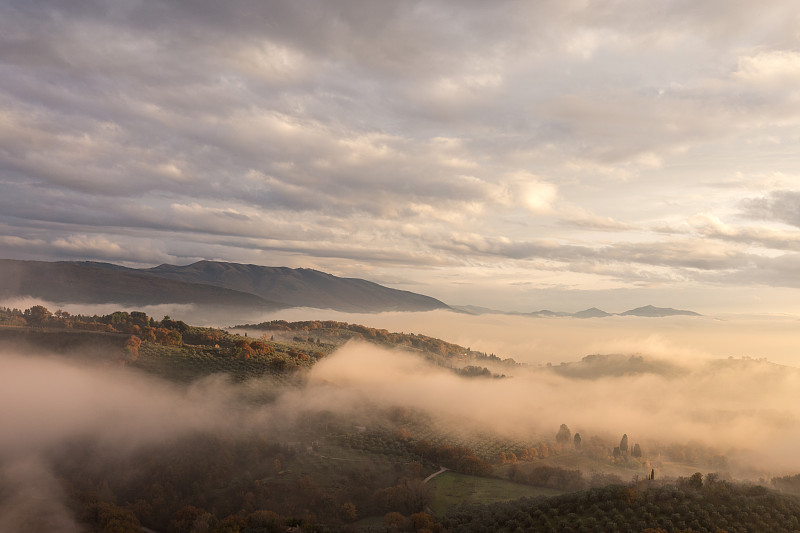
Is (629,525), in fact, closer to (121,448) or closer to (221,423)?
(221,423)

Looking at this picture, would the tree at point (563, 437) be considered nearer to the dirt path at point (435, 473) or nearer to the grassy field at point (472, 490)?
the grassy field at point (472, 490)

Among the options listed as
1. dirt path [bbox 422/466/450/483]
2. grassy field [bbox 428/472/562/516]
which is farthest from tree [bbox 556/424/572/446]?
dirt path [bbox 422/466/450/483]

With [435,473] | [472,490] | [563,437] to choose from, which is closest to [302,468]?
[435,473]

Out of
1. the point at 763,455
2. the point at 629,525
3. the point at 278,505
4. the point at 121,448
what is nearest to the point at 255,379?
the point at 121,448

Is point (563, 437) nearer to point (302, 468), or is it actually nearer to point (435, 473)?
point (435, 473)

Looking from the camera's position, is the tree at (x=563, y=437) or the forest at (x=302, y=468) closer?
the forest at (x=302, y=468)

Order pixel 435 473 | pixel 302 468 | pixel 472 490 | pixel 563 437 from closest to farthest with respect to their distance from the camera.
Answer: pixel 472 490 < pixel 302 468 < pixel 435 473 < pixel 563 437

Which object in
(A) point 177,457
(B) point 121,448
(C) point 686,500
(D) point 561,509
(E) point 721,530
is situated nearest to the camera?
(E) point 721,530

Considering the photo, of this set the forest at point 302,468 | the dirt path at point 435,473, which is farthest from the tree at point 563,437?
the dirt path at point 435,473
